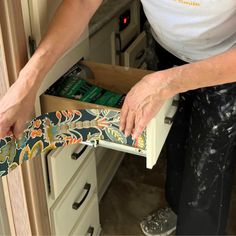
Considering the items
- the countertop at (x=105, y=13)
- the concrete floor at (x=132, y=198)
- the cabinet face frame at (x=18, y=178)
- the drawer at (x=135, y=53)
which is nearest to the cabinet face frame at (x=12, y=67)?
the cabinet face frame at (x=18, y=178)

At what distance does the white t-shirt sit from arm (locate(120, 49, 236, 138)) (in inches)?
5.7

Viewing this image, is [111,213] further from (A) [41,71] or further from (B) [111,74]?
(A) [41,71]

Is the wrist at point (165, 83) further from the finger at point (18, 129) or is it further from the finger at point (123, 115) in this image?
the finger at point (18, 129)

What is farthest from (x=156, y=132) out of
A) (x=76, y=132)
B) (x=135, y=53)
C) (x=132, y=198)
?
(x=132, y=198)

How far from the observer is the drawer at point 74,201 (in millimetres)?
1347

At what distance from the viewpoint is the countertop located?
1488mm

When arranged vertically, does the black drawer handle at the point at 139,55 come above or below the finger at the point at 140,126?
below

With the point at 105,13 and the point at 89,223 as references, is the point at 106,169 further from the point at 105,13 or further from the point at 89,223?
the point at 105,13

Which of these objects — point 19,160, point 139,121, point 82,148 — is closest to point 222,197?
→ point 82,148

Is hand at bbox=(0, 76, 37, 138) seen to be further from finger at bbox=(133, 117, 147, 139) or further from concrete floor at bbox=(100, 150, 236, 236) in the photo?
concrete floor at bbox=(100, 150, 236, 236)

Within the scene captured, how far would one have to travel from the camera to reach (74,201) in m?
1.45

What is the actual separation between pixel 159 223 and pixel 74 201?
19.2 inches

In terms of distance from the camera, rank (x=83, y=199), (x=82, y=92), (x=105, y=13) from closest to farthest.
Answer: (x=82, y=92) < (x=83, y=199) < (x=105, y=13)

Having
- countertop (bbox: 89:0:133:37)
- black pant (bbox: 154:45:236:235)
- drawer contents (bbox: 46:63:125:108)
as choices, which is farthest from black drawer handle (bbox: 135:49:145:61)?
drawer contents (bbox: 46:63:125:108)
